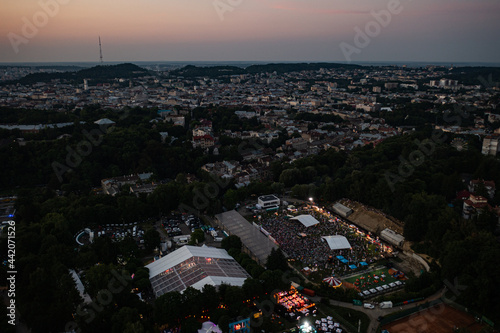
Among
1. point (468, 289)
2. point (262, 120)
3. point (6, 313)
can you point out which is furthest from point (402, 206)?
point (262, 120)

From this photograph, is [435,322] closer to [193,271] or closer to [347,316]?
[347,316]

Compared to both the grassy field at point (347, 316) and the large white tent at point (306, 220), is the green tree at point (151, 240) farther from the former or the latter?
the grassy field at point (347, 316)

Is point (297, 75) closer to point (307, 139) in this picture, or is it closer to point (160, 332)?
point (307, 139)

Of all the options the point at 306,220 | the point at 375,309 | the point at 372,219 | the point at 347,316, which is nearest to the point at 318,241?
the point at 306,220

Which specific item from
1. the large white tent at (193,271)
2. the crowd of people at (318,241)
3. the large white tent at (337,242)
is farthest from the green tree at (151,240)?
the large white tent at (337,242)

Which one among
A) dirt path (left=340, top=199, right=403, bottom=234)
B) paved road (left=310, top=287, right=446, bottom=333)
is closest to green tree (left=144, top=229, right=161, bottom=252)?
paved road (left=310, top=287, right=446, bottom=333)

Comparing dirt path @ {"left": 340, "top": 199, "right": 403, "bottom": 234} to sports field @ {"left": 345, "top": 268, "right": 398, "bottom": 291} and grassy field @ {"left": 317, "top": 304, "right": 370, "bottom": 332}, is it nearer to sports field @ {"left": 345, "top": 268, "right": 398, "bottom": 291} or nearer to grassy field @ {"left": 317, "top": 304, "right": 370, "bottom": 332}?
sports field @ {"left": 345, "top": 268, "right": 398, "bottom": 291}
